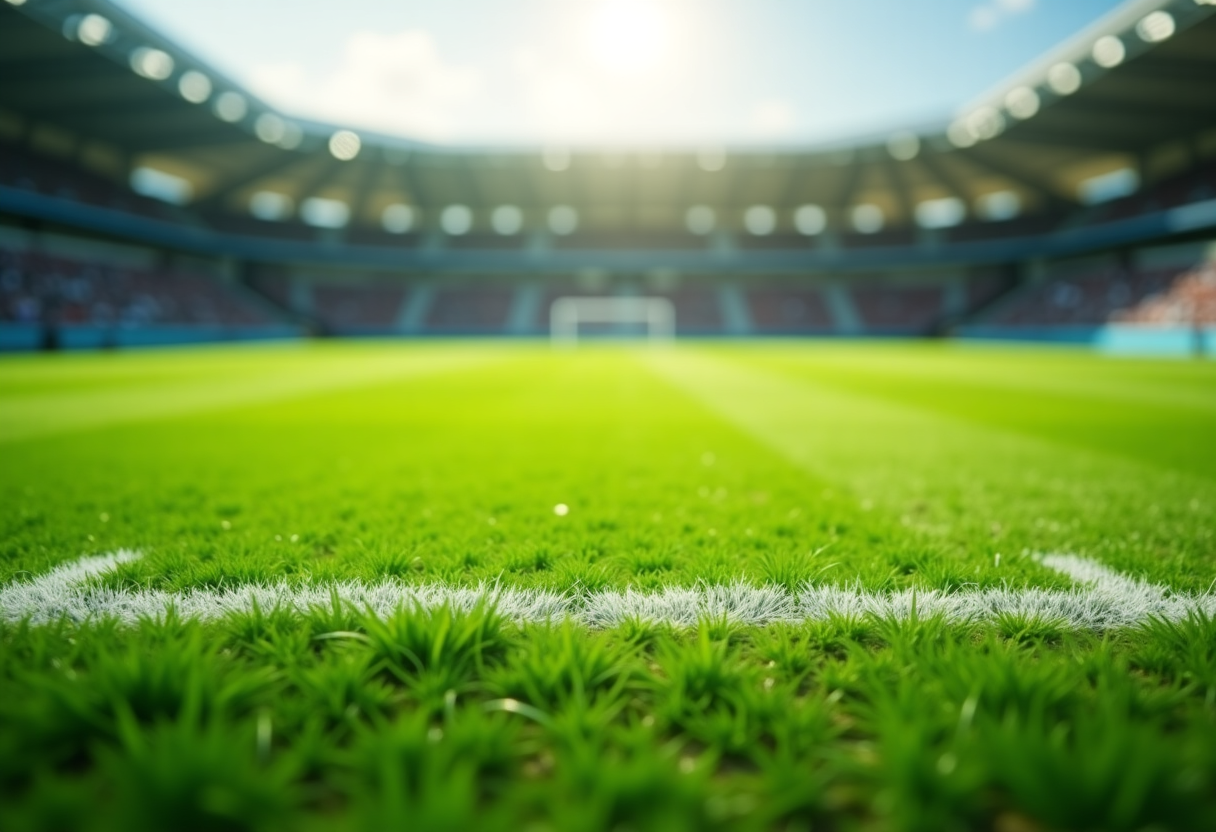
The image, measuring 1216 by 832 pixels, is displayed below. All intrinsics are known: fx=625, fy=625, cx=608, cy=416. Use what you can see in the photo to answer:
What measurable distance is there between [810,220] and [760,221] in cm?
428

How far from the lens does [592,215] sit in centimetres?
5612

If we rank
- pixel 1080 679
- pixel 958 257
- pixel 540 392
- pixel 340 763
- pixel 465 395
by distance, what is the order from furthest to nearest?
1. pixel 958 257
2. pixel 540 392
3. pixel 465 395
4. pixel 1080 679
5. pixel 340 763

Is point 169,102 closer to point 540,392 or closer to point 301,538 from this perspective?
point 540,392

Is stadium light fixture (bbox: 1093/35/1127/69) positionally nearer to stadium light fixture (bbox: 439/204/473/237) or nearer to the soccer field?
the soccer field

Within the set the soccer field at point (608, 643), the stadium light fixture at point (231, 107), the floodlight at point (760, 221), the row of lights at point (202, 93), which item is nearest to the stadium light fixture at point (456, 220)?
the row of lights at point (202, 93)

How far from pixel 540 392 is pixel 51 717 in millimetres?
9965

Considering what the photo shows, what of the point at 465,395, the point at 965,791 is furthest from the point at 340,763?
the point at 465,395

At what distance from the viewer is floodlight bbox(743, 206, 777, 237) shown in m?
55.0

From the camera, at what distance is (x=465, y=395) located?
34.6 ft

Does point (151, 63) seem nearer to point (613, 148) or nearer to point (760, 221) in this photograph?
point (613, 148)

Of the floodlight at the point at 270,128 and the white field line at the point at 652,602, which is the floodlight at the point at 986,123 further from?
the white field line at the point at 652,602

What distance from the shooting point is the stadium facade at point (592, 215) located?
27.3 meters

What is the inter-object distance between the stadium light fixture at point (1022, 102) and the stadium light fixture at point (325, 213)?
47043 mm

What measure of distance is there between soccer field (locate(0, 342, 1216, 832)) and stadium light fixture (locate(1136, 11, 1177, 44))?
27388 mm
